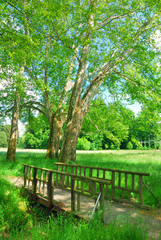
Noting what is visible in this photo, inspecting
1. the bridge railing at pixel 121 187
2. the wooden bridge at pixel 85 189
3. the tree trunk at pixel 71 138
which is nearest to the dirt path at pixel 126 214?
the wooden bridge at pixel 85 189

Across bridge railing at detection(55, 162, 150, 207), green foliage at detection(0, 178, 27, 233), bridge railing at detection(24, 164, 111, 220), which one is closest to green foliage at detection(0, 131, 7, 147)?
green foliage at detection(0, 178, 27, 233)

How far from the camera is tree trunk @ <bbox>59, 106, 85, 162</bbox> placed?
1286 centimetres

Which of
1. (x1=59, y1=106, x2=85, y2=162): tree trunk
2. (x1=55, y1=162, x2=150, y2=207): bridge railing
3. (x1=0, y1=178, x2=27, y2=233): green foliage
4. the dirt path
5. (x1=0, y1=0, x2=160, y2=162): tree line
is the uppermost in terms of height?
(x1=0, y1=0, x2=160, y2=162): tree line

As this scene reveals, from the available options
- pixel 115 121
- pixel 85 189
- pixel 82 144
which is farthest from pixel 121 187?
pixel 82 144

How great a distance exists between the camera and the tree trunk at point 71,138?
12.9m

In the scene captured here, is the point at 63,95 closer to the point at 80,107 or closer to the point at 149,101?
the point at 80,107

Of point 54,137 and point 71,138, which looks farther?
point 54,137

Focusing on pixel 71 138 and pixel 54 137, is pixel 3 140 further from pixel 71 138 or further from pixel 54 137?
pixel 71 138

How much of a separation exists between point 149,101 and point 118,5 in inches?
243

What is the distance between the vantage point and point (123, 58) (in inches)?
541

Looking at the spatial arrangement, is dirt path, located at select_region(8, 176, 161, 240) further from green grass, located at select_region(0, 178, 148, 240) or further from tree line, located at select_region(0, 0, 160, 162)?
tree line, located at select_region(0, 0, 160, 162)

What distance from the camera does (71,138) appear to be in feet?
42.5

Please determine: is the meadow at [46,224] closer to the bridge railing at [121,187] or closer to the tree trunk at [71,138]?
the bridge railing at [121,187]

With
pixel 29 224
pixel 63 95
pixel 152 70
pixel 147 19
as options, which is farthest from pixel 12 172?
pixel 147 19
